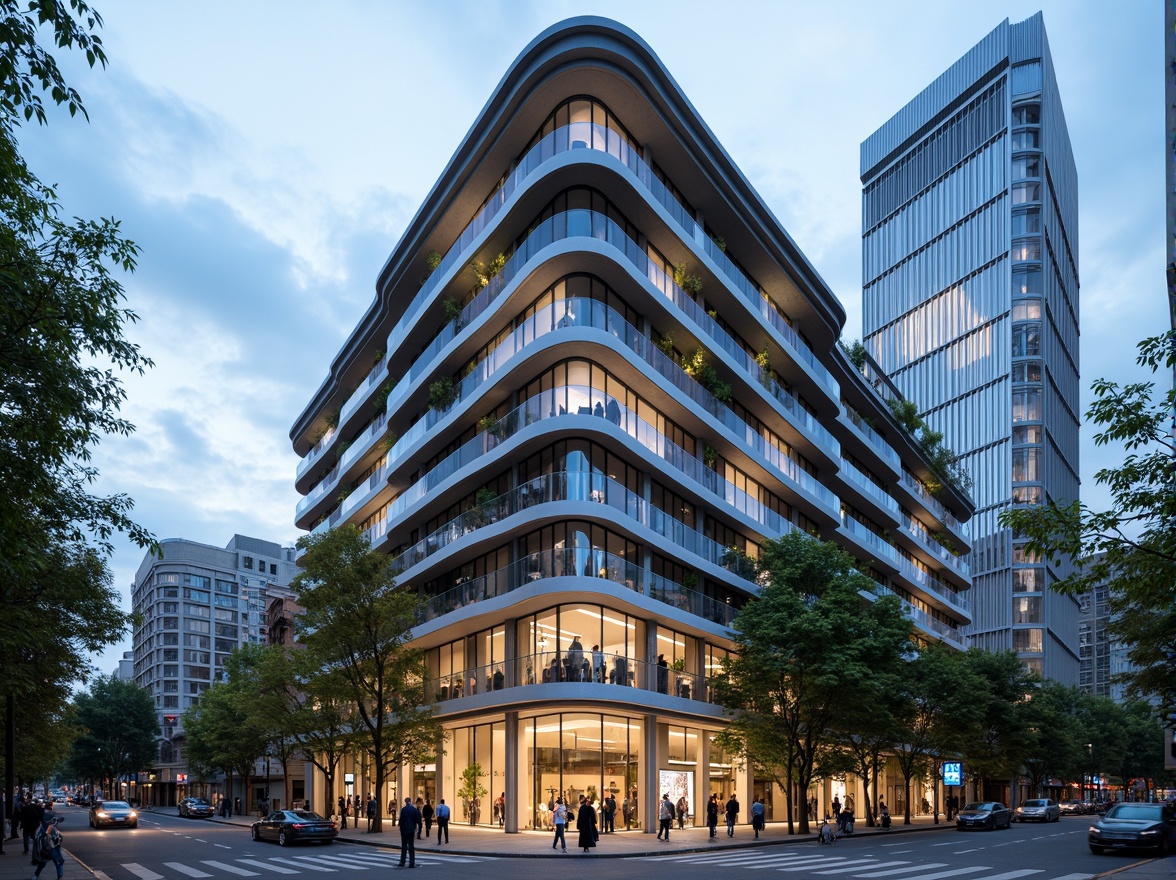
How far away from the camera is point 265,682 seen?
49281 millimetres

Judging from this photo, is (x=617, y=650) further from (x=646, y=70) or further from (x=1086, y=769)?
(x=1086, y=769)

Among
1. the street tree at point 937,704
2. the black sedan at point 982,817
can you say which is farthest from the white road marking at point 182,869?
the black sedan at point 982,817

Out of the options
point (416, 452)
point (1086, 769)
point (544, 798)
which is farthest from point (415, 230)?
point (1086, 769)

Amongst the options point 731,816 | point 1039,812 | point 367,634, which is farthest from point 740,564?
point 1039,812

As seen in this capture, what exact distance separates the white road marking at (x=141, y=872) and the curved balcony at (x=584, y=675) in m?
14.2

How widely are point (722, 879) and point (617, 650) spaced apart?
17554 mm

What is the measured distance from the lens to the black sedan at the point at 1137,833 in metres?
30.6

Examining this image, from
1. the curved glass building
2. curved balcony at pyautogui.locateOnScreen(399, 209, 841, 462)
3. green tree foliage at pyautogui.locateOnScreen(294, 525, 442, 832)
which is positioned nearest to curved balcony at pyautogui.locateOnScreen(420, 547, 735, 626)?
the curved glass building

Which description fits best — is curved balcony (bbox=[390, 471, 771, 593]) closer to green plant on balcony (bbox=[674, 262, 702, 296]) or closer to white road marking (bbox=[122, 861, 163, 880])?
green plant on balcony (bbox=[674, 262, 702, 296])

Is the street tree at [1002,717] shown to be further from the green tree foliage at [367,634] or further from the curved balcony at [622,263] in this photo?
the green tree foliage at [367,634]

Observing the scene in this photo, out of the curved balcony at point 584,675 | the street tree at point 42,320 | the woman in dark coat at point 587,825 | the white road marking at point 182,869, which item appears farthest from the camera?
the curved balcony at point 584,675

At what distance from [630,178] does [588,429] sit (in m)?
9.84

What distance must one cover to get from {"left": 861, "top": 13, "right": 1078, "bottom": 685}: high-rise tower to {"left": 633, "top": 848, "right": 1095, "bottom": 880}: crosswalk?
91.1 metres

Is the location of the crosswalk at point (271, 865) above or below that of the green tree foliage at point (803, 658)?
below
